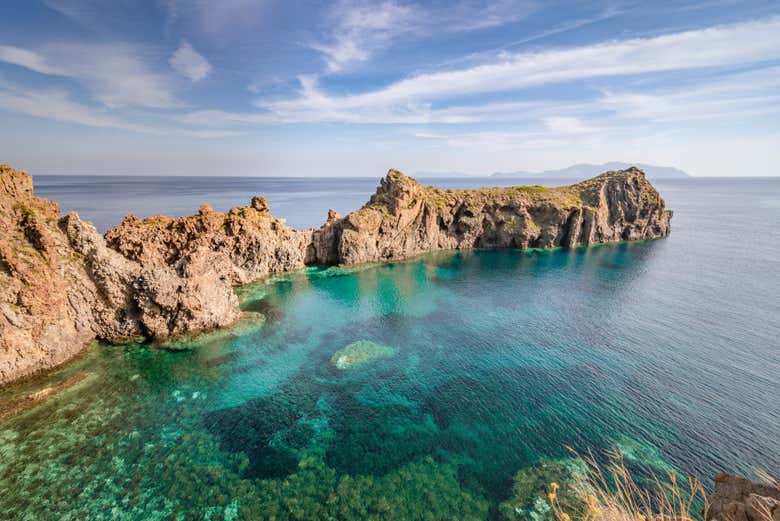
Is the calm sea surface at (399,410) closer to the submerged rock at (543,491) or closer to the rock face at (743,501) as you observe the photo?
the submerged rock at (543,491)

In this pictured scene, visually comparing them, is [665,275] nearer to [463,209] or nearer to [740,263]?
[740,263]

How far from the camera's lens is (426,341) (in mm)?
39031

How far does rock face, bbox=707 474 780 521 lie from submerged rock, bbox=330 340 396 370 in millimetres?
27095

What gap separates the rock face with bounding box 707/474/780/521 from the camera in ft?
28.9

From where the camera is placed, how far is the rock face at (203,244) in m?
31.0

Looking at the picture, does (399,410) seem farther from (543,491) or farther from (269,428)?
(543,491)

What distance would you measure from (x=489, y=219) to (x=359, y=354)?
60985 millimetres

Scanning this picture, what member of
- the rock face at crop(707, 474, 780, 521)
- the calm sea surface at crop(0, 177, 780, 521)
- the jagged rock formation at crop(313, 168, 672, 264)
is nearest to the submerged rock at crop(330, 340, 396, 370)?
the calm sea surface at crop(0, 177, 780, 521)

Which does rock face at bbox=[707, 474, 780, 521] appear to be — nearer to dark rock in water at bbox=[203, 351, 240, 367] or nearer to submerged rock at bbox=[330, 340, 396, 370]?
submerged rock at bbox=[330, 340, 396, 370]

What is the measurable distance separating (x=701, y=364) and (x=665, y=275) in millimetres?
35557

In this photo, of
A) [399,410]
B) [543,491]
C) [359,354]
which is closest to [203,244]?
[359,354]

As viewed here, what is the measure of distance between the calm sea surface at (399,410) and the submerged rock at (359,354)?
271 millimetres

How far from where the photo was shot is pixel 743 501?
1025 centimetres

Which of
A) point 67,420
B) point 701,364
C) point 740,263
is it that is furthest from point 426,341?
point 740,263
